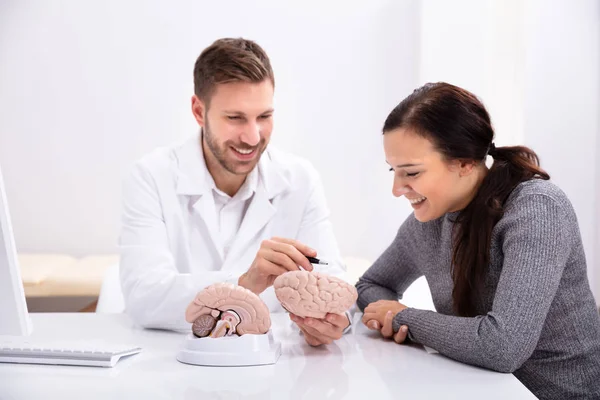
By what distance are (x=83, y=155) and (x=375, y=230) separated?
210cm

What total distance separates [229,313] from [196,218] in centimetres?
102

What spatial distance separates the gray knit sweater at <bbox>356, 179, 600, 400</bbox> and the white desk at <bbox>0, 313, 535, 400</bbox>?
0.07 m

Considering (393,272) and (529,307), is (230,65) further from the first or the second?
(529,307)

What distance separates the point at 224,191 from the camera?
297cm

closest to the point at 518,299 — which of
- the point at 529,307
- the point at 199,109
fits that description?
the point at 529,307

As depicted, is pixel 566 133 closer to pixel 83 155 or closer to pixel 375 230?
pixel 375 230

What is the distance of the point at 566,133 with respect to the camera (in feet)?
14.4

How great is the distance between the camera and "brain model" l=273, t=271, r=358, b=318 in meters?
1.90

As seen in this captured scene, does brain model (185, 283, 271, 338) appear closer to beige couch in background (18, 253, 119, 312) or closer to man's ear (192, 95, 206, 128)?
man's ear (192, 95, 206, 128)

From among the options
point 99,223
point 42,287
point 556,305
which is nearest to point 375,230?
point 99,223

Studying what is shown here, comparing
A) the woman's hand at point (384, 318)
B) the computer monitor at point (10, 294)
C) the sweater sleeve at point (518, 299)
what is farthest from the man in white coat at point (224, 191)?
the computer monitor at point (10, 294)

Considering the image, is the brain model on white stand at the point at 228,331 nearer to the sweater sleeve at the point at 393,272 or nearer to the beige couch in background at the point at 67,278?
the sweater sleeve at the point at 393,272

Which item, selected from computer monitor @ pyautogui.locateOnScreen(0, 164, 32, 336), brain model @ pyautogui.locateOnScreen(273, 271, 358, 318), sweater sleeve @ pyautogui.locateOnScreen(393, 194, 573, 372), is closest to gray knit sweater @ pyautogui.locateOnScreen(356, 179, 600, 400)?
sweater sleeve @ pyautogui.locateOnScreen(393, 194, 573, 372)

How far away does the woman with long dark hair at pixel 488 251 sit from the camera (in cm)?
183
